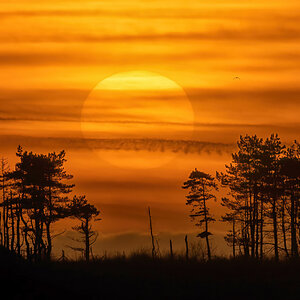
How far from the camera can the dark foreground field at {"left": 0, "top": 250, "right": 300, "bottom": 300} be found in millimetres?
54562

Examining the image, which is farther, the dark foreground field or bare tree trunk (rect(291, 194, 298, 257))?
bare tree trunk (rect(291, 194, 298, 257))

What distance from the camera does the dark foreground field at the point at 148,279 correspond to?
54562mm

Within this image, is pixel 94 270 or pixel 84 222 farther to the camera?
pixel 84 222

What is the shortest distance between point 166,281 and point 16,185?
3845 centimetres

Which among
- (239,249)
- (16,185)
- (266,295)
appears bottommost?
(266,295)

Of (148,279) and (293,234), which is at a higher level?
Answer: (293,234)

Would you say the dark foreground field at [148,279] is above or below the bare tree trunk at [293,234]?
below

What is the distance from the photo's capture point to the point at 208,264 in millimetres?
78562

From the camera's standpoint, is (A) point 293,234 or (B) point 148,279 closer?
(B) point 148,279

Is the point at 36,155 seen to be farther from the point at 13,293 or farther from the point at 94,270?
the point at 13,293

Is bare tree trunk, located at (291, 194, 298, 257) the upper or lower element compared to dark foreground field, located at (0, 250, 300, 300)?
upper

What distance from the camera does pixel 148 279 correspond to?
67.4 meters

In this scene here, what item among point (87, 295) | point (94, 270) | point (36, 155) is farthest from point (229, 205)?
point (87, 295)

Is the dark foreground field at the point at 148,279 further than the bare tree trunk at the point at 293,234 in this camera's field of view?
→ No
